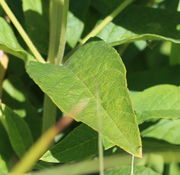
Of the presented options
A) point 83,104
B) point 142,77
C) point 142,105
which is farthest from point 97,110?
point 142,77

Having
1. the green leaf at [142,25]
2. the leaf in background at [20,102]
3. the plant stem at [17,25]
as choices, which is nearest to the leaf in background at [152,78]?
the green leaf at [142,25]

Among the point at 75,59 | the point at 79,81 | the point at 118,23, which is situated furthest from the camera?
the point at 118,23

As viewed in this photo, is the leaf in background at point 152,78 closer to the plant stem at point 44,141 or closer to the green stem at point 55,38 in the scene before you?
the green stem at point 55,38

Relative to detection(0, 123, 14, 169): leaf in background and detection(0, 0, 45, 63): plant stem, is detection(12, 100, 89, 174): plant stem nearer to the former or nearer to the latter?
detection(0, 0, 45, 63): plant stem

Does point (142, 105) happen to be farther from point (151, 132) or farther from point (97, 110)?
point (97, 110)

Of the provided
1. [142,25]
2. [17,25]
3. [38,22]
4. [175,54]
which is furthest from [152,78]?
[17,25]

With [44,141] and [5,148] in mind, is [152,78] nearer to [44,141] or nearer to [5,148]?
[5,148]
